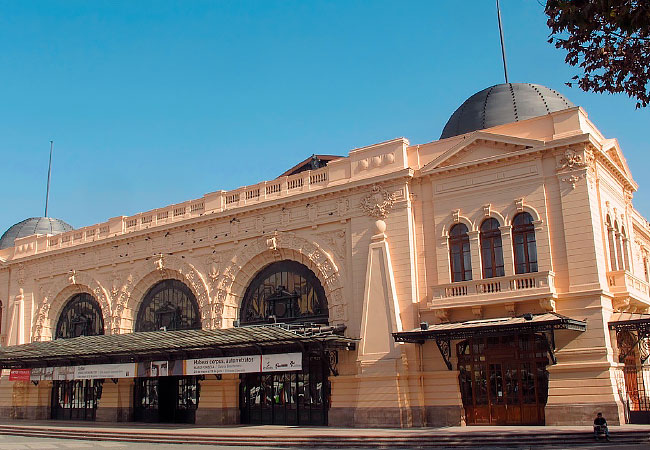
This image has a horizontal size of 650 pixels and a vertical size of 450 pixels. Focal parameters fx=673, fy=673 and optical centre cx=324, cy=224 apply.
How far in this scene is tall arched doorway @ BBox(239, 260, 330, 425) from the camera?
1219 inches

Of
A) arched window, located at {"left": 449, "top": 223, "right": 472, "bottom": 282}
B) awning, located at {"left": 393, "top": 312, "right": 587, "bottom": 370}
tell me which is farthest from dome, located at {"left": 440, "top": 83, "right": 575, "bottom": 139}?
awning, located at {"left": 393, "top": 312, "right": 587, "bottom": 370}

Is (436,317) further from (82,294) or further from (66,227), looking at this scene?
(66,227)

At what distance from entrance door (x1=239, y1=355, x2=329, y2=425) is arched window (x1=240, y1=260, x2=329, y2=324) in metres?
2.35

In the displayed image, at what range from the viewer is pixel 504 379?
2612 centimetres

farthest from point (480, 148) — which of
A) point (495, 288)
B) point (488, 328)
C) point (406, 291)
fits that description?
point (488, 328)

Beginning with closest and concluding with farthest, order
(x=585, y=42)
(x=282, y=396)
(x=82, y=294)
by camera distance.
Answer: (x=585, y=42) → (x=282, y=396) → (x=82, y=294)

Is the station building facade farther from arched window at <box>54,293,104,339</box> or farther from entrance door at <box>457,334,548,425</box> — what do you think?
arched window at <box>54,293,104,339</box>

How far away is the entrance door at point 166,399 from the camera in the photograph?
35.1 m

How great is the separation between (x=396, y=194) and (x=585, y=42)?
54.2 ft

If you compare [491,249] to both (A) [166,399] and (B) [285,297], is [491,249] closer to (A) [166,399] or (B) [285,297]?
(B) [285,297]

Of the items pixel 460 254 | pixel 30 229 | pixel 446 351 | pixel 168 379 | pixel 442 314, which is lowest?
pixel 168 379

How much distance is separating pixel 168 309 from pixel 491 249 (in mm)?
18868

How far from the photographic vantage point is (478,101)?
3300 centimetres

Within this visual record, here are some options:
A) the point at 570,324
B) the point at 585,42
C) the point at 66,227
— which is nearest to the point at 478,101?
the point at 570,324
